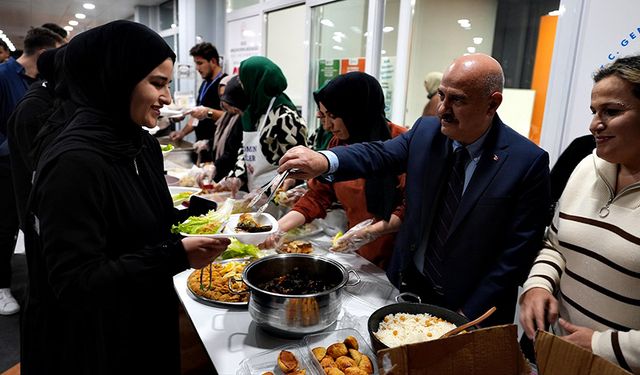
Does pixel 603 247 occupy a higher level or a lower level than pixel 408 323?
higher

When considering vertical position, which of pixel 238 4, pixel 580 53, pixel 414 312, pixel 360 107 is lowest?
pixel 414 312

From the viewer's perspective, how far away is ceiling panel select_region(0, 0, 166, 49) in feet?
27.2

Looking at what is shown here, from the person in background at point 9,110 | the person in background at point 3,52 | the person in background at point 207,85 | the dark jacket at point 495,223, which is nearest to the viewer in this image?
the dark jacket at point 495,223

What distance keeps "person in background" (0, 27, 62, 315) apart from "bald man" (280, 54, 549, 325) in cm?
248

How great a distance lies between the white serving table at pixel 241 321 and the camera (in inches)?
46.2

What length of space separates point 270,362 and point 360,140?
1.12m

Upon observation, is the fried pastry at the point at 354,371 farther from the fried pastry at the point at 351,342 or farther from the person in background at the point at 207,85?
the person in background at the point at 207,85

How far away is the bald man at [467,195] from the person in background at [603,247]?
10 centimetres

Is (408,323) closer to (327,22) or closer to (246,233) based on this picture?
(246,233)

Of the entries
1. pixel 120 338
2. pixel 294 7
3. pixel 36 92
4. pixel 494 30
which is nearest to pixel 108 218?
pixel 120 338

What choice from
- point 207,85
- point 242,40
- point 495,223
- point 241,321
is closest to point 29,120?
point 241,321

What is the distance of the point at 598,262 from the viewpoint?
1137 mm

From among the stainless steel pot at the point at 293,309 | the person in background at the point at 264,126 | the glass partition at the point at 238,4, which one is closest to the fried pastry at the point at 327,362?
the stainless steel pot at the point at 293,309

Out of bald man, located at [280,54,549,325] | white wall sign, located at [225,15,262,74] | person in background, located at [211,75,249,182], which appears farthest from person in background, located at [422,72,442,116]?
white wall sign, located at [225,15,262,74]
